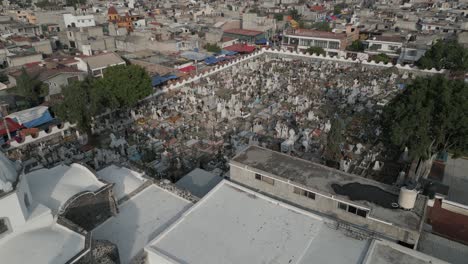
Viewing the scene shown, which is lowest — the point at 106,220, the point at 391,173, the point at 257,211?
the point at 391,173

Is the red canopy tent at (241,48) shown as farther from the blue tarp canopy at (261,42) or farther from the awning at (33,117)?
the awning at (33,117)

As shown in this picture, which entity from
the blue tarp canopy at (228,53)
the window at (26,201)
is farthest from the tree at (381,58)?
the window at (26,201)

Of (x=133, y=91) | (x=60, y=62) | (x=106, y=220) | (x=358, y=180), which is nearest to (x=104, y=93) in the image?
(x=133, y=91)

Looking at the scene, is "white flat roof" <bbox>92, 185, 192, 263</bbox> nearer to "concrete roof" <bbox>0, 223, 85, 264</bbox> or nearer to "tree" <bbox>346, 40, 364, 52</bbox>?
"concrete roof" <bbox>0, 223, 85, 264</bbox>

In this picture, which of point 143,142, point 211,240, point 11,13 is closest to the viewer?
point 211,240

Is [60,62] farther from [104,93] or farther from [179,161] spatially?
[179,161]
